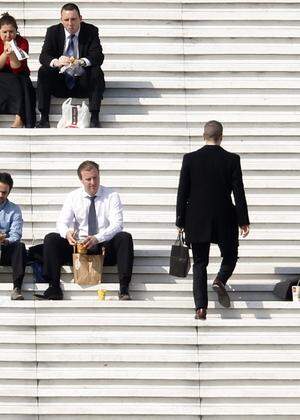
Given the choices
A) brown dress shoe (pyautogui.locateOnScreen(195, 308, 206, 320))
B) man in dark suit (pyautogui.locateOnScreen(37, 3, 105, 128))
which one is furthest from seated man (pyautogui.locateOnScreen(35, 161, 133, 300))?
man in dark suit (pyautogui.locateOnScreen(37, 3, 105, 128))

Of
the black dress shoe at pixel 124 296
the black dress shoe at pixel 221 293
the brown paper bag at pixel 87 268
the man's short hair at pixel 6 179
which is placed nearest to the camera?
the black dress shoe at pixel 221 293

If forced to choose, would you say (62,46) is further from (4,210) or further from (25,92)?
(4,210)

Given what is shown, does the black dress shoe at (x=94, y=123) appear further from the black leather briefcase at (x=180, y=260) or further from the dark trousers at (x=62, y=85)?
the black leather briefcase at (x=180, y=260)

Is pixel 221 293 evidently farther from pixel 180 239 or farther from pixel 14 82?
pixel 14 82

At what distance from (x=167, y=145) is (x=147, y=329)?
2.03 meters

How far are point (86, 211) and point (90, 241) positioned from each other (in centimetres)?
36

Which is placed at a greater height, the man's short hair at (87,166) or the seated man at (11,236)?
the man's short hair at (87,166)

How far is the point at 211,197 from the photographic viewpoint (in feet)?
37.4

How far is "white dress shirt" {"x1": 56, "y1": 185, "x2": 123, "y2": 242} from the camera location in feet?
39.1

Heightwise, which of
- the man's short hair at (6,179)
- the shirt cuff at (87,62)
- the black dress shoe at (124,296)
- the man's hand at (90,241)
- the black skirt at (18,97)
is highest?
the shirt cuff at (87,62)

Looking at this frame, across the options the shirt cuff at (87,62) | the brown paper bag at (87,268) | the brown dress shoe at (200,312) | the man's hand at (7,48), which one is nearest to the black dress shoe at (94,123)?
the shirt cuff at (87,62)

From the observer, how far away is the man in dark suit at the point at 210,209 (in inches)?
447

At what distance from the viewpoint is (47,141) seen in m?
12.9

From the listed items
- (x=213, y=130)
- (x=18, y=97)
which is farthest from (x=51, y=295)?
(x=18, y=97)
